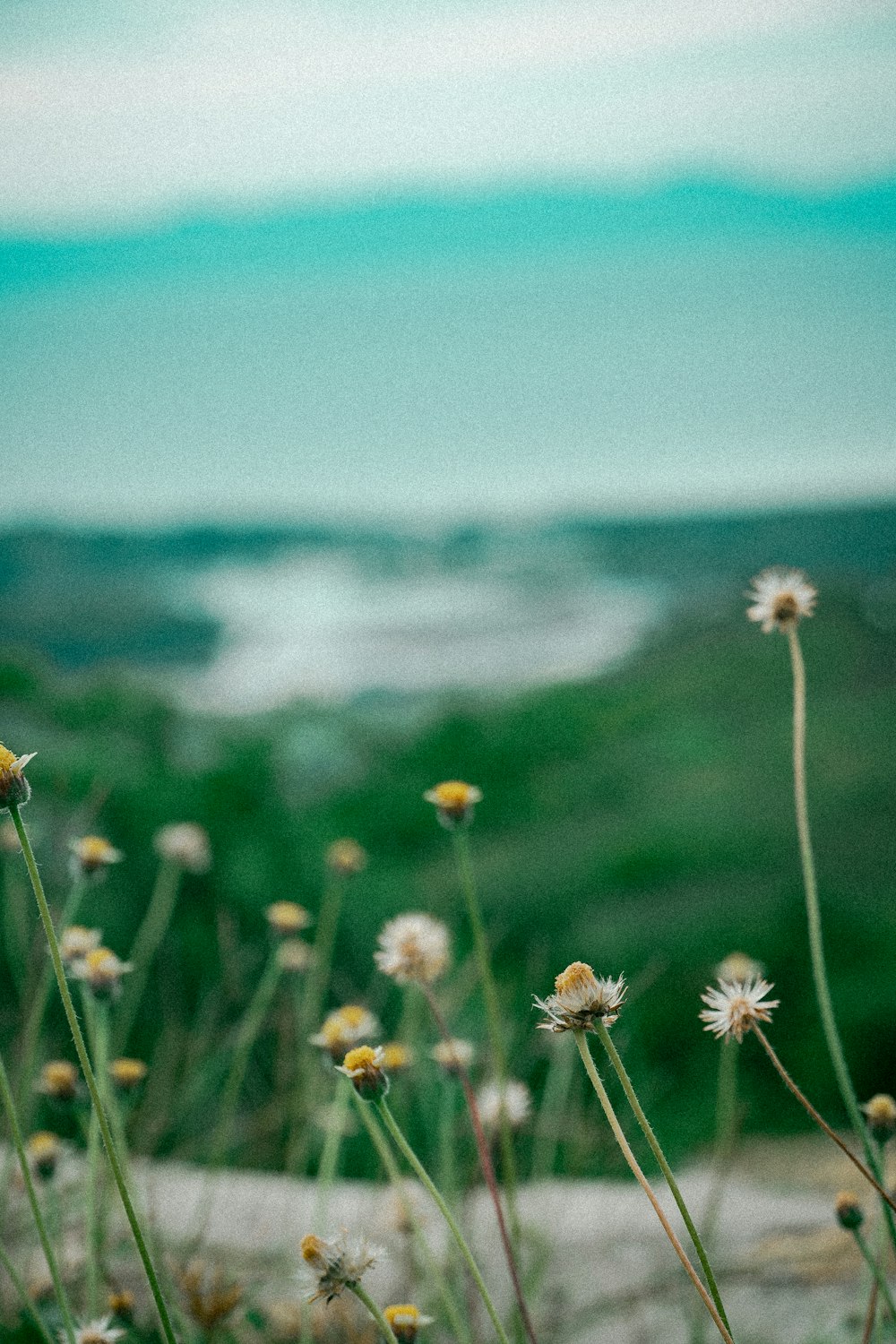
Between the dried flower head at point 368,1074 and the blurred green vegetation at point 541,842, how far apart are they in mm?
448

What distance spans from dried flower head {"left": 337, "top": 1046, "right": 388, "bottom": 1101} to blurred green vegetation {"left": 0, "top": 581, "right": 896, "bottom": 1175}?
448 millimetres

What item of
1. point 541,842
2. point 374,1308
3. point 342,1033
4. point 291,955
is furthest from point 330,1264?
point 541,842

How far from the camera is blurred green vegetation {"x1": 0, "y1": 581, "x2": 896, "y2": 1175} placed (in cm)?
114

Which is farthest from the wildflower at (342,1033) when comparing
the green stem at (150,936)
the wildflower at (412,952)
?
the green stem at (150,936)

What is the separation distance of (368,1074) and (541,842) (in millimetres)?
1051

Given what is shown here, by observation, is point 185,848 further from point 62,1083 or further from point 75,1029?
point 75,1029

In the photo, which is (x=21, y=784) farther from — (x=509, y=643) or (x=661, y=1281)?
(x=509, y=643)

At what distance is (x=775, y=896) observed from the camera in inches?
51.7

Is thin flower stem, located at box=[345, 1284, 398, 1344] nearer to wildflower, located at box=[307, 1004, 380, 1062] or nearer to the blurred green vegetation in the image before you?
wildflower, located at box=[307, 1004, 380, 1062]

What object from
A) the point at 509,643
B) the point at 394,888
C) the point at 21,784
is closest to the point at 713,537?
the point at 509,643

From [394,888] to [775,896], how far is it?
1.40 ft

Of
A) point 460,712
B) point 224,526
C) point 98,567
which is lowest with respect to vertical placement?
point 460,712

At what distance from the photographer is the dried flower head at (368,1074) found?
43 cm

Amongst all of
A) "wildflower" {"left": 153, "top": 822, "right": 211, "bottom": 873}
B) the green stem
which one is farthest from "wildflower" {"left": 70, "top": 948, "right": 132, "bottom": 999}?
the green stem
